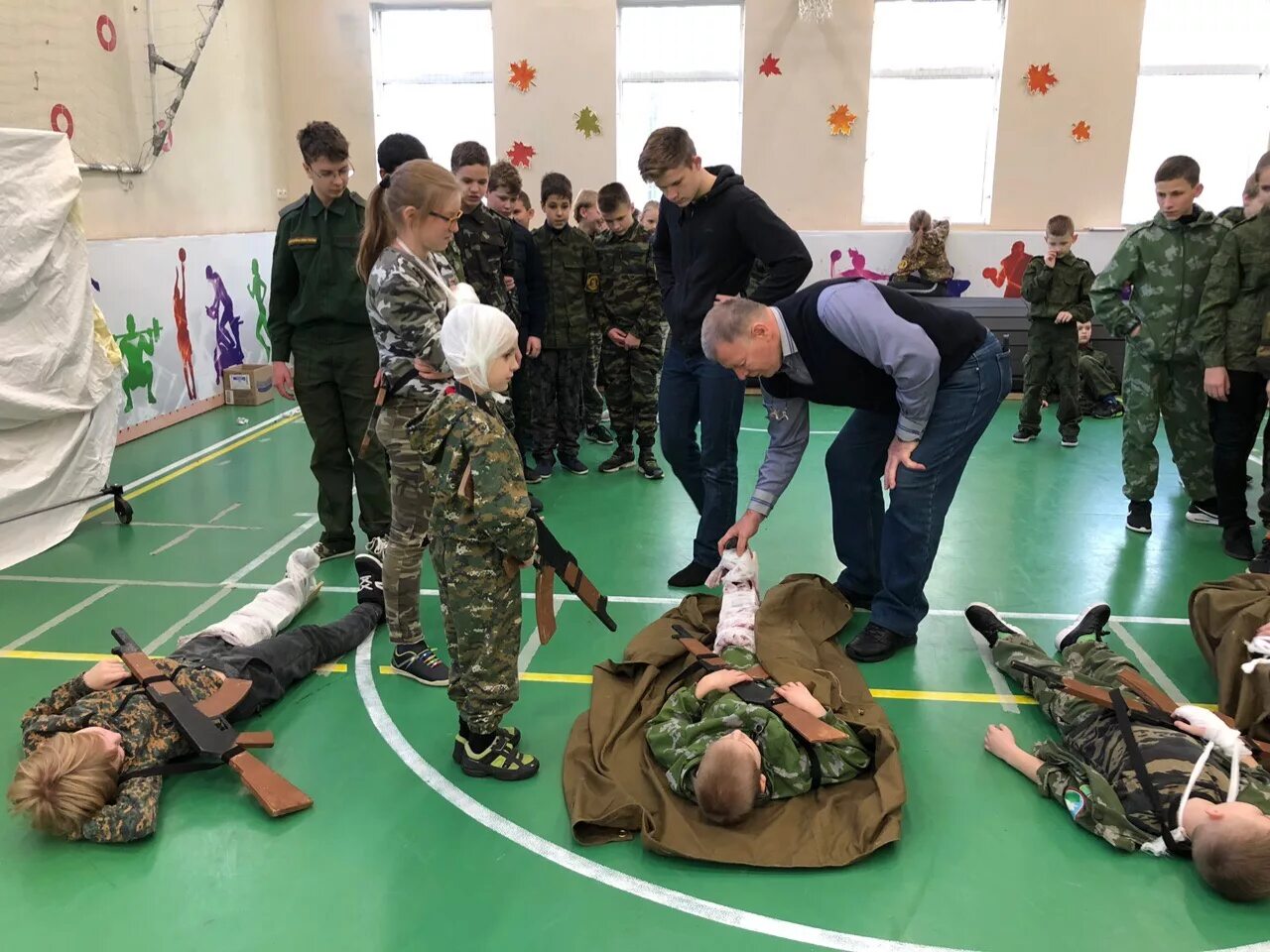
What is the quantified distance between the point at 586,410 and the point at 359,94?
5.92m

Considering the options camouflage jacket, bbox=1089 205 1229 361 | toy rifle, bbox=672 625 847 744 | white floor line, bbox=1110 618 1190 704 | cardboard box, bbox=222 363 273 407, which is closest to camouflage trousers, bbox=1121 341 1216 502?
camouflage jacket, bbox=1089 205 1229 361

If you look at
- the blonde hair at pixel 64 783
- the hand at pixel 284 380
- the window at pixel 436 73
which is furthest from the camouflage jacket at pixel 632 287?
the window at pixel 436 73

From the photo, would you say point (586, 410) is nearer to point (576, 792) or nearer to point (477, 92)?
point (576, 792)

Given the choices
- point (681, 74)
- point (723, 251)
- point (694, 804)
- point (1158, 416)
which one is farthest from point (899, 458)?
point (681, 74)

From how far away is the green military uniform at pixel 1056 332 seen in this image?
6922mm

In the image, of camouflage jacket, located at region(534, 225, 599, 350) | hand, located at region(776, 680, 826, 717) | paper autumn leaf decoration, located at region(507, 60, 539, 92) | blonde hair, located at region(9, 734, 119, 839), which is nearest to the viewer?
blonde hair, located at region(9, 734, 119, 839)

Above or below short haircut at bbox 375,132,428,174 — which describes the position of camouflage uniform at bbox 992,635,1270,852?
below

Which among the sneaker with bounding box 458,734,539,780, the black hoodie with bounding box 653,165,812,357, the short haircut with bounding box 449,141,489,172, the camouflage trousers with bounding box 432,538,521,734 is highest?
the short haircut with bounding box 449,141,489,172

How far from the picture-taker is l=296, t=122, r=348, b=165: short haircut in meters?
3.82

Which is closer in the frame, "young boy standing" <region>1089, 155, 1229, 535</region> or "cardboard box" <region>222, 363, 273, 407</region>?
"young boy standing" <region>1089, 155, 1229, 535</region>

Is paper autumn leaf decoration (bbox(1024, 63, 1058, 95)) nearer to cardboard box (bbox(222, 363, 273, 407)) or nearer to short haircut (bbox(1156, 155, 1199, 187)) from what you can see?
short haircut (bbox(1156, 155, 1199, 187))

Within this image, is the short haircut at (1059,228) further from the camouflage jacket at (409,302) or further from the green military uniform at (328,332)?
the camouflage jacket at (409,302)

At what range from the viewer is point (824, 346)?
3078 mm

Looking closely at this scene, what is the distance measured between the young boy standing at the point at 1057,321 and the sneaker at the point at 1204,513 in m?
1.77
